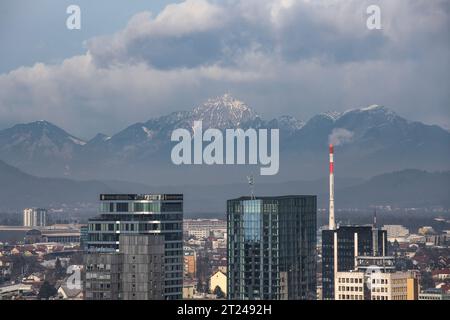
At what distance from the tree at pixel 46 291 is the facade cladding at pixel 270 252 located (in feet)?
13.2

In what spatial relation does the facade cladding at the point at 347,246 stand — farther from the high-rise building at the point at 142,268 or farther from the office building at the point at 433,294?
the high-rise building at the point at 142,268

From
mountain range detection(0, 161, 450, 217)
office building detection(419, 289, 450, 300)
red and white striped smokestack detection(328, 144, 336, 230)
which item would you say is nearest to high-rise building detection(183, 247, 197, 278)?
red and white striped smokestack detection(328, 144, 336, 230)

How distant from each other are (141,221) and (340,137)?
37.4 m

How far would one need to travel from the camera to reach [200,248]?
37500 millimetres

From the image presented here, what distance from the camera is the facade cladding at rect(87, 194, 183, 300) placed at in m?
28.0

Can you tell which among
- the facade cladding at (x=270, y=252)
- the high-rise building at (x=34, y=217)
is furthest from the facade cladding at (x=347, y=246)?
the high-rise building at (x=34, y=217)

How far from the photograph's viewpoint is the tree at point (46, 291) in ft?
91.1

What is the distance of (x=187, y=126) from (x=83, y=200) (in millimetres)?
7239

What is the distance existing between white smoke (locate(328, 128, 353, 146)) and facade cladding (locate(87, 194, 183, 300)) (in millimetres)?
32265

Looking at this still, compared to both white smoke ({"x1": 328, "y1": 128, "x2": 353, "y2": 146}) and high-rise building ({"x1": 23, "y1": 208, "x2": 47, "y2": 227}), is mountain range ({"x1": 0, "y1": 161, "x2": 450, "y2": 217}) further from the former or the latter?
white smoke ({"x1": 328, "y1": 128, "x2": 353, "y2": 146})

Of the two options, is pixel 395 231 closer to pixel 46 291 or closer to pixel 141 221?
pixel 141 221

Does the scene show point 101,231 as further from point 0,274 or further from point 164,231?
point 0,274

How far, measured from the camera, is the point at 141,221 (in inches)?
1135
